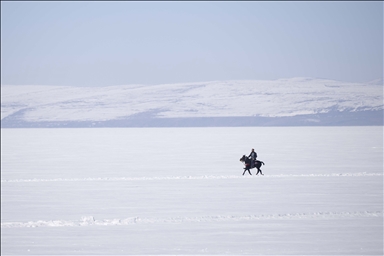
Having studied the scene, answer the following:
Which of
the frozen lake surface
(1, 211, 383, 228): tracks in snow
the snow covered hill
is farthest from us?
the snow covered hill

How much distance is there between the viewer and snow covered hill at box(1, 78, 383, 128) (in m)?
148

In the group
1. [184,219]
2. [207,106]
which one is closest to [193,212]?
[184,219]

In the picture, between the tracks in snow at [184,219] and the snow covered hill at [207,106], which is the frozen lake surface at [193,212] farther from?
the snow covered hill at [207,106]

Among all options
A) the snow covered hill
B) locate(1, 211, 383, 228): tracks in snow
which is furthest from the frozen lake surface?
the snow covered hill

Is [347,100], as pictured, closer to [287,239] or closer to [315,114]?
[315,114]

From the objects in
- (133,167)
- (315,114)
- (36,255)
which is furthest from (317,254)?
(315,114)

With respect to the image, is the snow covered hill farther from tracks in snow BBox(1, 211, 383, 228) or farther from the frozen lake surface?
tracks in snow BBox(1, 211, 383, 228)

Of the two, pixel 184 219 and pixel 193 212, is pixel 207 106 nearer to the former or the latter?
pixel 193 212

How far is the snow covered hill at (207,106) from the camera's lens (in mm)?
147725

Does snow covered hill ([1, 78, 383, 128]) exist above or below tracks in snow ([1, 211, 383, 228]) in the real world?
above

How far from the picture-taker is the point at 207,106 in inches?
6732

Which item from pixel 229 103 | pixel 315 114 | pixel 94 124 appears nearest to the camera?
pixel 315 114

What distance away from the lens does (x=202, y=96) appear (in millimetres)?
182875

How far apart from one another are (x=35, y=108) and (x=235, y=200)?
567 ft
